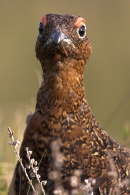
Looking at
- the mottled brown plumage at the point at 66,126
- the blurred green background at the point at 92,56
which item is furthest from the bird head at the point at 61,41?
the blurred green background at the point at 92,56

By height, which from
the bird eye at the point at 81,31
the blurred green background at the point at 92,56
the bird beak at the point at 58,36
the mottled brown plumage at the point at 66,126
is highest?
the blurred green background at the point at 92,56

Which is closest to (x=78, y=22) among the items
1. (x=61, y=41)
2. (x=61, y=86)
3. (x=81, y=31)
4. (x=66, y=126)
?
(x=81, y=31)

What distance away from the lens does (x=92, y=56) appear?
16062 mm

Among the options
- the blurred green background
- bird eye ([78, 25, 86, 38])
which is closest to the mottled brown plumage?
bird eye ([78, 25, 86, 38])

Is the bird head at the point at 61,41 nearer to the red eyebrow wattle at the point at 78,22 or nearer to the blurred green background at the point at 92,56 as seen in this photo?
the red eyebrow wattle at the point at 78,22

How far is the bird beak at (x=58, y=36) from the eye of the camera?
16.5 ft

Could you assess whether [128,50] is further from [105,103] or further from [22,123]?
[22,123]

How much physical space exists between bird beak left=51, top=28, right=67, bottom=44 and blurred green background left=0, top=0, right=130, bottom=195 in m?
7.19

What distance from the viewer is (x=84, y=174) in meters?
5.10

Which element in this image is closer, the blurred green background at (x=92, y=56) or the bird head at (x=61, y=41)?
the bird head at (x=61, y=41)

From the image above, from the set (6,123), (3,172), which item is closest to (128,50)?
(6,123)

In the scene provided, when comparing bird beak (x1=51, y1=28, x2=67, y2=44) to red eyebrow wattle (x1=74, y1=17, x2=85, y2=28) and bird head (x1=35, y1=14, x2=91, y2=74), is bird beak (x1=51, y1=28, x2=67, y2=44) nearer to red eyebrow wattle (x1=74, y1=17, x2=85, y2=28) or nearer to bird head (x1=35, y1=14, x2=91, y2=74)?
bird head (x1=35, y1=14, x2=91, y2=74)

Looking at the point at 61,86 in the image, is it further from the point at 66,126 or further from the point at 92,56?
the point at 92,56

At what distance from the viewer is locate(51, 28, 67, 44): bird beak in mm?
5037
